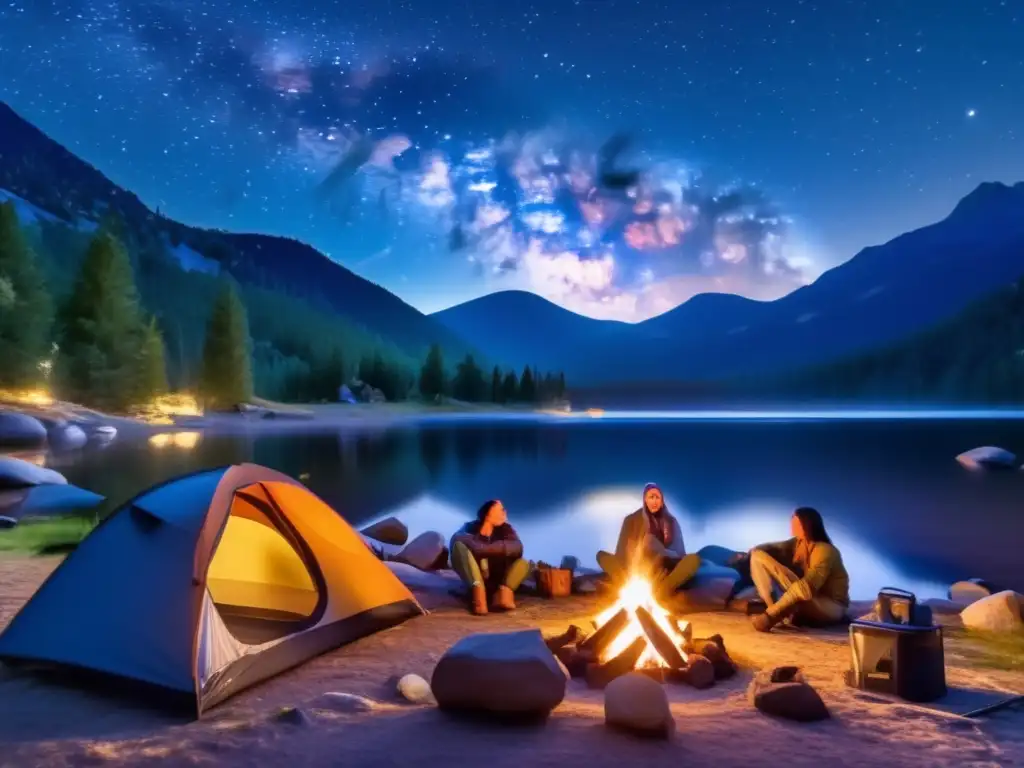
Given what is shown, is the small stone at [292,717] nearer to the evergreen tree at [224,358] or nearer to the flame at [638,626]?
the flame at [638,626]

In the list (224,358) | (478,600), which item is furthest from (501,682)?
(224,358)

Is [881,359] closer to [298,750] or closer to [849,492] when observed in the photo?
[849,492]

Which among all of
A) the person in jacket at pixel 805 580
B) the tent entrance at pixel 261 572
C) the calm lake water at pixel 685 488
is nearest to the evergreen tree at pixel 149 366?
the calm lake water at pixel 685 488

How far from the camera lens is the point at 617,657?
21.2 feet

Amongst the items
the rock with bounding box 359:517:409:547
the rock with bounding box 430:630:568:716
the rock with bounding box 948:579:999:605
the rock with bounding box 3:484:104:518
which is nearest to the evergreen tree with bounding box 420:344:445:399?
the rock with bounding box 3:484:104:518

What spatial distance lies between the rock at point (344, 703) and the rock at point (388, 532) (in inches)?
363

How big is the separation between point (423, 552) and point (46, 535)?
21.1 feet

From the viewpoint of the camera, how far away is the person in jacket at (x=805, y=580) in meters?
8.04

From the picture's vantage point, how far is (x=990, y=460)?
3412cm

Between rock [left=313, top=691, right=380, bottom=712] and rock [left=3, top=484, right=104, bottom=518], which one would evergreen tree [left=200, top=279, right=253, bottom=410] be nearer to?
rock [left=3, top=484, right=104, bottom=518]

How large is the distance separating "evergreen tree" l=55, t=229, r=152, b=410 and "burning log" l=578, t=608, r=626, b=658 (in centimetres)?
5517

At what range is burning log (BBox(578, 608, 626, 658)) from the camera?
6.66m

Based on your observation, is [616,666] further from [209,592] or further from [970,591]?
[970,591]

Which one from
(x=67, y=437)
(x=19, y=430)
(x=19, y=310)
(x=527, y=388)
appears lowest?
(x=67, y=437)
